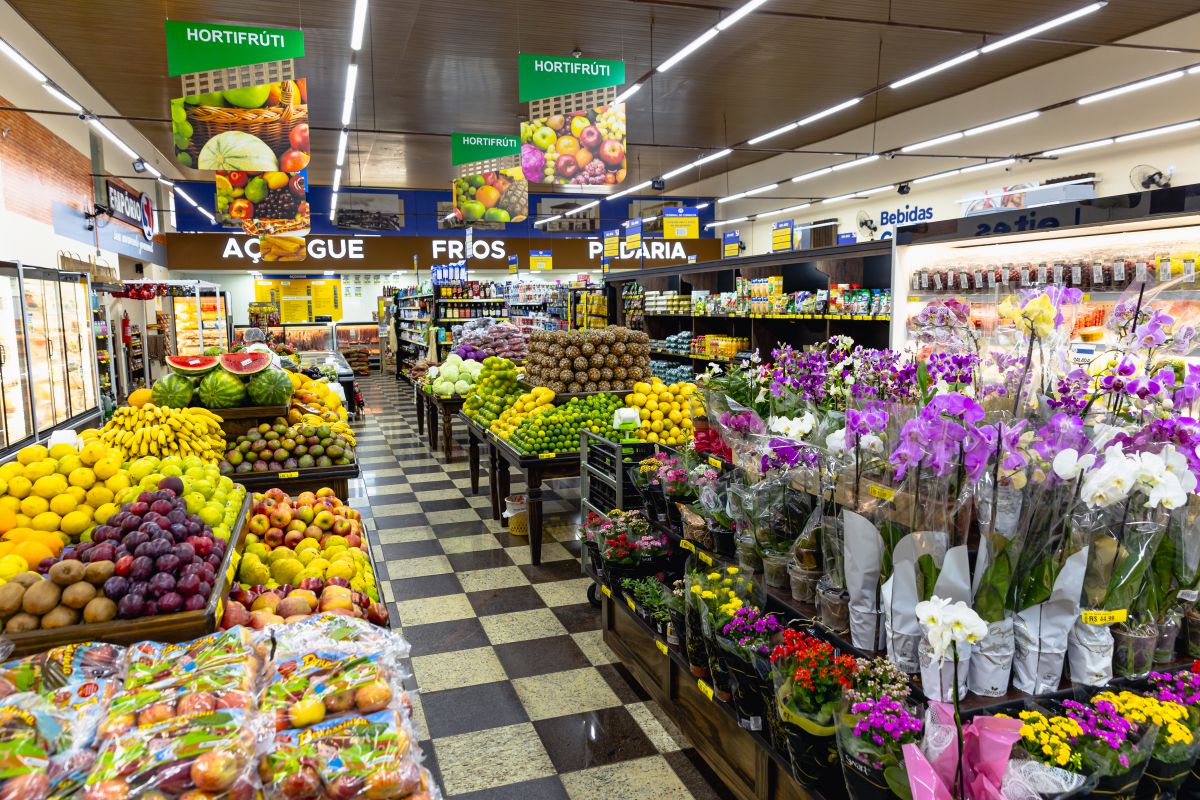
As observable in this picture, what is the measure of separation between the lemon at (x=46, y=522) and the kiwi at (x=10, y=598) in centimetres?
55

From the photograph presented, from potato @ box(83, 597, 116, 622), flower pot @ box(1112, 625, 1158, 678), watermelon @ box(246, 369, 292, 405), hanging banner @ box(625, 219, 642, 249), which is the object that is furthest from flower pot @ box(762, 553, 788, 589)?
hanging banner @ box(625, 219, 642, 249)

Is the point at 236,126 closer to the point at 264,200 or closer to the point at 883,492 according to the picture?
the point at 264,200

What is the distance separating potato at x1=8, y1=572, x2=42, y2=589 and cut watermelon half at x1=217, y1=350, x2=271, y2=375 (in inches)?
110

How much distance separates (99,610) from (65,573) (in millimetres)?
131

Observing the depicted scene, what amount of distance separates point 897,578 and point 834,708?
38cm

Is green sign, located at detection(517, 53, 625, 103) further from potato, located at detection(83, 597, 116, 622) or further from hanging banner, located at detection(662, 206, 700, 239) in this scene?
hanging banner, located at detection(662, 206, 700, 239)

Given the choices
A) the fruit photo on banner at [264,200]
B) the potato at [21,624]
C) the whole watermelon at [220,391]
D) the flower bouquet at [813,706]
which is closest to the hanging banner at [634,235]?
the fruit photo on banner at [264,200]

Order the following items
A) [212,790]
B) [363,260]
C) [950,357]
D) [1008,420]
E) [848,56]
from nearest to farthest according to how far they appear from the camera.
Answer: [212,790] → [1008,420] → [950,357] → [848,56] → [363,260]

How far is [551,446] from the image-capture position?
203 inches

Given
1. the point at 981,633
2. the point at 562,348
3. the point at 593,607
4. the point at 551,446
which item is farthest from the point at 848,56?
the point at 981,633

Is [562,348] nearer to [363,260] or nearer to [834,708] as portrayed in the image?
[834,708]

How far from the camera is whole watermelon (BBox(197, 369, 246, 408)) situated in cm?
432

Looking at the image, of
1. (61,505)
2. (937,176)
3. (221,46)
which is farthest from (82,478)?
(937,176)

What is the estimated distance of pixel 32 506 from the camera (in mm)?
2291
